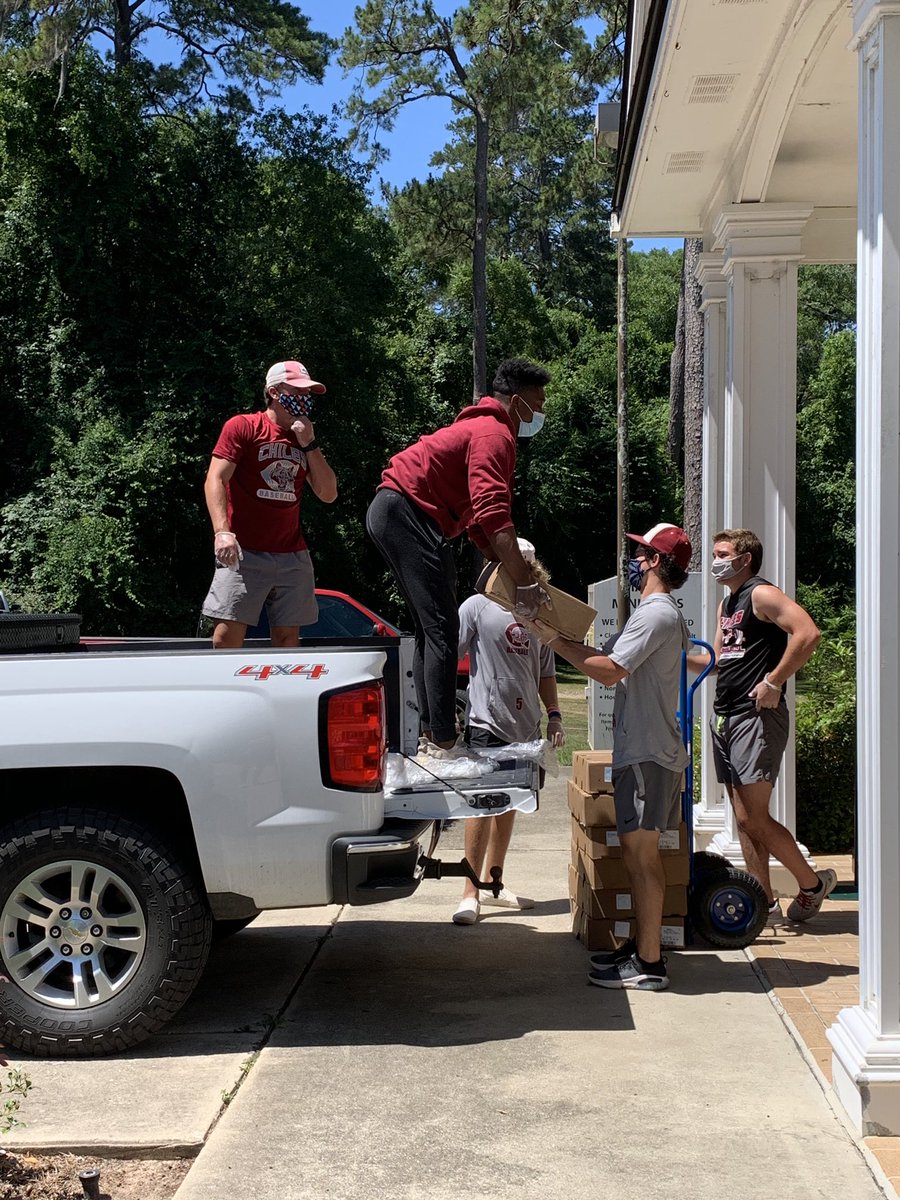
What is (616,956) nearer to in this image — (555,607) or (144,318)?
(555,607)

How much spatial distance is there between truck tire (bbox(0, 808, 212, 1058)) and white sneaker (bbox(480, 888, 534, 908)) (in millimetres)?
2852

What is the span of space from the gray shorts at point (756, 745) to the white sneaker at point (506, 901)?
55.2 inches

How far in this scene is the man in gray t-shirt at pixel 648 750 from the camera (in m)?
5.90

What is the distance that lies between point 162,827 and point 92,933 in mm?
446

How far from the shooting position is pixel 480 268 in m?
35.5

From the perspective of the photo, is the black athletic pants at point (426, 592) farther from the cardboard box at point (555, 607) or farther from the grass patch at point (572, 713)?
the grass patch at point (572, 713)

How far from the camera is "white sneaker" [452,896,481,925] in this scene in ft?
23.5

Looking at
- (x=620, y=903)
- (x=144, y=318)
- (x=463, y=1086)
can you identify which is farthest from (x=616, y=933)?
(x=144, y=318)

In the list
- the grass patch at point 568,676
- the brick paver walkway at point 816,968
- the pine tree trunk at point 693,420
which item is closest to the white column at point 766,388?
the brick paver walkway at point 816,968

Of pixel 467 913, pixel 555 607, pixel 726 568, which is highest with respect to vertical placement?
pixel 726 568

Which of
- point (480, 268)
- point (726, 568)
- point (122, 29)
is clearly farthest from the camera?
point (480, 268)

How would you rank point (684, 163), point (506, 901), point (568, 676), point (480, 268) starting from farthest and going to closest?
point (480, 268) → point (568, 676) → point (684, 163) → point (506, 901)

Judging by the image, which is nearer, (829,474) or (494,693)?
(494,693)

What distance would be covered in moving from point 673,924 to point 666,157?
439cm
